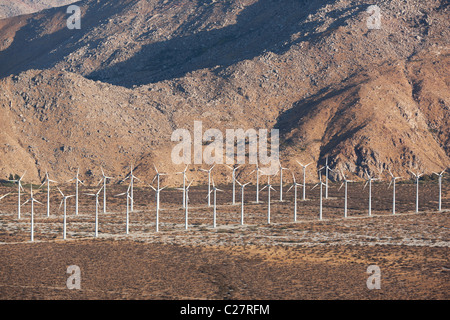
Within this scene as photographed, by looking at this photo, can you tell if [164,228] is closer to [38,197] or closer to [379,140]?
[38,197]

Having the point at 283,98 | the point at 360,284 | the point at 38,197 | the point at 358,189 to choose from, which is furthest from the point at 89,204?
the point at 283,98

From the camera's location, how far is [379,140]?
524ft

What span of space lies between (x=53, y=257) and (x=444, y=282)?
3909cm

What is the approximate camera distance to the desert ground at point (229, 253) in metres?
53.8

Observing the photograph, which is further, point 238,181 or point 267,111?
point 267,111
